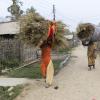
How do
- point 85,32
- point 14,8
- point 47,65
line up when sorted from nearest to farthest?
point 47,65
point 85,32
point 14,8

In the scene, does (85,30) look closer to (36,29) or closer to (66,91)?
(36,29)

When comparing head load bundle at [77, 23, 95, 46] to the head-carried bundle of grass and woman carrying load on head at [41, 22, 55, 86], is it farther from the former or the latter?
woman carrying load on head at [41, 22, 55, 86]

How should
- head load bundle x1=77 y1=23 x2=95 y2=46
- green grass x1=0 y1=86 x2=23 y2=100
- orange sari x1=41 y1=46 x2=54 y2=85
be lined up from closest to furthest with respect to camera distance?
green grass x1=0 y1=86 x2=23 y2=100 → orange sari x1=41 y1=46 x2=54 y2=85 → head load bundle x1=77 y1=23 x2=95 y2=46

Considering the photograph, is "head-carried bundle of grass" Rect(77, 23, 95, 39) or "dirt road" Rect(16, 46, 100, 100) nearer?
"dirt road" Rect(16, 46, 100, 100)

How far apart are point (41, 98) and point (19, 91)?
109 centimetres

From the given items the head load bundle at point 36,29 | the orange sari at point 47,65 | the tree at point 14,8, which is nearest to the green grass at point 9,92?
the orange sari at point 47,65

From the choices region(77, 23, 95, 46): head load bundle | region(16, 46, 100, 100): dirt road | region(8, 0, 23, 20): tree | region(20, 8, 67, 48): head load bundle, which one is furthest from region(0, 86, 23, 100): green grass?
region(8, 0, 23, 20): tree

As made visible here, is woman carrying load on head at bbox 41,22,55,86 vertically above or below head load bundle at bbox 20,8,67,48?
below

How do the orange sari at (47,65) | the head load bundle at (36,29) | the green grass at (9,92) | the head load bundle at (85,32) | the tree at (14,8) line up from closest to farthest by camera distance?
the green grass at (9,92), the head load bundle at (36,29), the orange sari at (47,65), the head load bundle at (85,32), the tree at (14,8)

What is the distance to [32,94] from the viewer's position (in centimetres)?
1086

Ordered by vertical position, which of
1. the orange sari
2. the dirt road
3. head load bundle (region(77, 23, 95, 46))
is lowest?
the dirt road

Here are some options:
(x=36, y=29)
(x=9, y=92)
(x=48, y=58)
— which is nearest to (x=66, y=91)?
(x=48, y=58)

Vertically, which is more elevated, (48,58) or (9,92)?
(48,58)

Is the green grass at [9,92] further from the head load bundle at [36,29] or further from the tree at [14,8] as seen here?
the tree at [14,8]
